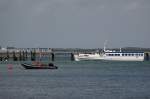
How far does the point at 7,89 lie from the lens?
91.4 meters

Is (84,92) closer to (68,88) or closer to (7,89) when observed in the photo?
(68,88)

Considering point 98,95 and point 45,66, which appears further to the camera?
point 45,66

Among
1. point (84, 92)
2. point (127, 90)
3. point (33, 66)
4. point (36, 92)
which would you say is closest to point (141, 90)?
point (127, 90)

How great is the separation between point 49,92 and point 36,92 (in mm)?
1716

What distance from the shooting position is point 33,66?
547 ft

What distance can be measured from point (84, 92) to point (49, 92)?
182 inches

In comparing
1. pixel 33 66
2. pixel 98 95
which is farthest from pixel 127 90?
pixel 33 66

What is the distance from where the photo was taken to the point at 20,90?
3489 inches

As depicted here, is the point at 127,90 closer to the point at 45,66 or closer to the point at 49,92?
the point at 49,92

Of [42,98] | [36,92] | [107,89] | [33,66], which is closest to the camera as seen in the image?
[42,98]

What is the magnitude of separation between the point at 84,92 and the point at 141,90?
841 cm

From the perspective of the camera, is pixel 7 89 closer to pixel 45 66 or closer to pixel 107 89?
pixel 107 89

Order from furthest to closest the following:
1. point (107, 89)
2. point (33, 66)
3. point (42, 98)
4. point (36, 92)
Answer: point (33, 66) → point (107, 89) → point (36, 92) → point (42, 98)

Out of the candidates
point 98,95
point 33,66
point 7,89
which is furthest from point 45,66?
point 98,95
